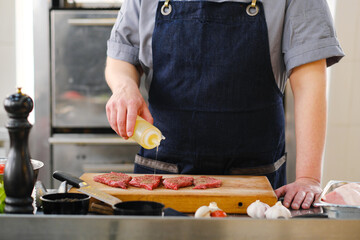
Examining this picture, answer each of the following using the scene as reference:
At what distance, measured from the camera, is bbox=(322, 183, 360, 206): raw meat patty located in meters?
1.07

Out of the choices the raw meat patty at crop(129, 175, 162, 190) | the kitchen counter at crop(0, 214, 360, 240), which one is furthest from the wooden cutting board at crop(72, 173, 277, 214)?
the kitchen counter at crop(0, 214, 360, 240)

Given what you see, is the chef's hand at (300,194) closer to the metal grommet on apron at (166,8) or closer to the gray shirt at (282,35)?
the gray shirt at (282,35)

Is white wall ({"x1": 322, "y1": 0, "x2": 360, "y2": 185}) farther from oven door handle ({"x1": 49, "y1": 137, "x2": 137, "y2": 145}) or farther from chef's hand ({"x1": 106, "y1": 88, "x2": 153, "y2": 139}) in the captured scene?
chef's hand ({"x1": 106, "y1": 88, "x2": 153, "y2": 139})

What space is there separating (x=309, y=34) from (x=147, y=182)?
653mm

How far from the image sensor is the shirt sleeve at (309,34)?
140cm

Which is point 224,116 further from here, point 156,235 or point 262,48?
point 156,235

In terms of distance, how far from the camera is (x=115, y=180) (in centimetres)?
127

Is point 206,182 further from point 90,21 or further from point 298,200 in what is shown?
point 90,21

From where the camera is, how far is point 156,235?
2.56ft

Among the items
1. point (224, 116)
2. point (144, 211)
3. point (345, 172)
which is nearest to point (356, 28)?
point (345, 172)

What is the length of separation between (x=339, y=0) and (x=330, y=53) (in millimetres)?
1178

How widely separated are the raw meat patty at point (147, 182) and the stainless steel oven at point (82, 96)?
3.87ft

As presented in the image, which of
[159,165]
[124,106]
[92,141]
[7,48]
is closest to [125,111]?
[124,106]

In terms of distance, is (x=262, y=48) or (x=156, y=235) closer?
(x=156, y=235)
